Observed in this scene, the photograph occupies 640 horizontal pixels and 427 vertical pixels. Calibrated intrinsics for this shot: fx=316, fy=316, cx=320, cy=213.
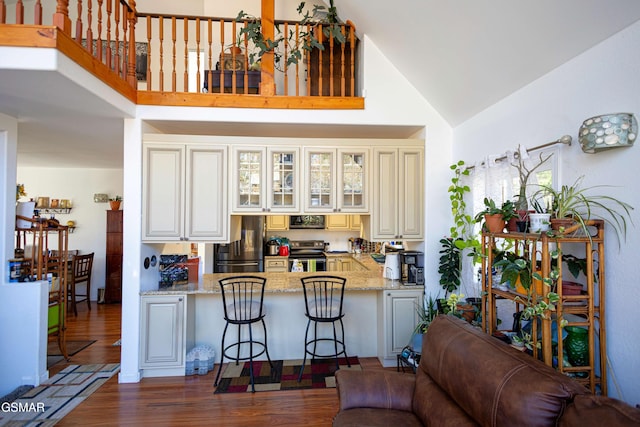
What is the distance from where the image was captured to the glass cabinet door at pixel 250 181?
340 cm

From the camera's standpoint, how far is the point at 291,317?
3.60m

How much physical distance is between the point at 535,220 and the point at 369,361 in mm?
2462

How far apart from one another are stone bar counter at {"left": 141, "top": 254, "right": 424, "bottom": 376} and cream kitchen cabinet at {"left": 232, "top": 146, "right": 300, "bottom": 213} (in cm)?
89

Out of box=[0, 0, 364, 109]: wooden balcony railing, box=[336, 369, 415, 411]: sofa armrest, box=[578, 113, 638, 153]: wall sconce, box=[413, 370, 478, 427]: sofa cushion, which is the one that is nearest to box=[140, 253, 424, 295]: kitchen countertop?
box=[336, 369, 415, 411]: sofa armrest

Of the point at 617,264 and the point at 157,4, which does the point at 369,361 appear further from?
the point at 157,4

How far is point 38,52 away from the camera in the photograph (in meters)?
2.05

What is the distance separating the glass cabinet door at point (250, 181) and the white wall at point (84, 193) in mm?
4121

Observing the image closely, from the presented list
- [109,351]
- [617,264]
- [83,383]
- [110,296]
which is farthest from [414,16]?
[110,296]

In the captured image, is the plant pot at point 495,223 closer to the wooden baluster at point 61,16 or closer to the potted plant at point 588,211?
the potted plant at point 588,211

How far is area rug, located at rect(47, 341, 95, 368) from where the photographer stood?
3.57 meters

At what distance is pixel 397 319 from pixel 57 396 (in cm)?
328

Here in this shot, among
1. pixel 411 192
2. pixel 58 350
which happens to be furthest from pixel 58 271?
pixel 411 192

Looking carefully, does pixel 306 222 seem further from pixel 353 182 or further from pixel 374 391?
pixel 374 391

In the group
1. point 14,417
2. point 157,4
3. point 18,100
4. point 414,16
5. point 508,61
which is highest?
point 157,4
